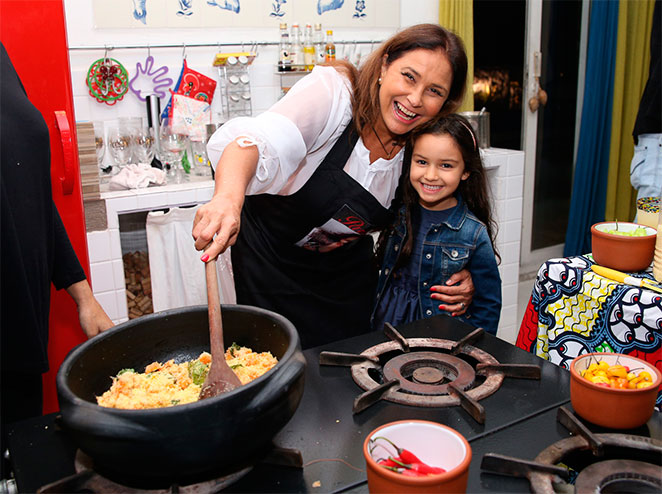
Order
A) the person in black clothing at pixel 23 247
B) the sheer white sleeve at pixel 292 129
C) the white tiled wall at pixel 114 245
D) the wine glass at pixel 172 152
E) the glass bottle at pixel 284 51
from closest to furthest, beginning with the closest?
1. the person in black clothing at pixel 23 247
2. the sheer white sleeve at pixel 292 129
3. the white tiled wall at pixel 114 245
4. the wine glass at pixel 172 152
5. the glass bottle at pixel 284 51

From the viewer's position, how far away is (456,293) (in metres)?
1.82

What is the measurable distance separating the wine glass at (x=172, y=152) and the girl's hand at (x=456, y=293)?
1460mm

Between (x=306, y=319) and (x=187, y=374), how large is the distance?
0.91 meters

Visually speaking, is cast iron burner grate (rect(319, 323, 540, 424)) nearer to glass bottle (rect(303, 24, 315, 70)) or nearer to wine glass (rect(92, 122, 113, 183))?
wine glass (rect(92, 122, 113, 183))

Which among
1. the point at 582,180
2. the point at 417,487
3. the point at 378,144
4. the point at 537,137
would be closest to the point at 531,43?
the point at 537,137

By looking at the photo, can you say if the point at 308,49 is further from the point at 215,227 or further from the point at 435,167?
the point at 215,227

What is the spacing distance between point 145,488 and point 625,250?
136 cm

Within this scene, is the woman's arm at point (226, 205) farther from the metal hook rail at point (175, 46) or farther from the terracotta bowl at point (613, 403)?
the metal hook rail at point (175, 46)

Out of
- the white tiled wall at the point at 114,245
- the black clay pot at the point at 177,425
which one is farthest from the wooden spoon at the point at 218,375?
the white tiled wall at the point at 114,245

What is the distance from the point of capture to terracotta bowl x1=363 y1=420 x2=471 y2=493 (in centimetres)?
70

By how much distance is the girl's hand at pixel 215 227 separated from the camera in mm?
1107

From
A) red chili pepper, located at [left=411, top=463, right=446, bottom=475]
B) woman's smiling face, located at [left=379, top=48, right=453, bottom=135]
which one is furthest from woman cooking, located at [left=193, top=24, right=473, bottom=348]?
red chili pepper, located at [left=411, top=463, right=446, bottom=475]

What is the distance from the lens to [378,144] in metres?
1.77

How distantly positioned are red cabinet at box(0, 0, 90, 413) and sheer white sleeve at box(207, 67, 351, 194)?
0.47m
